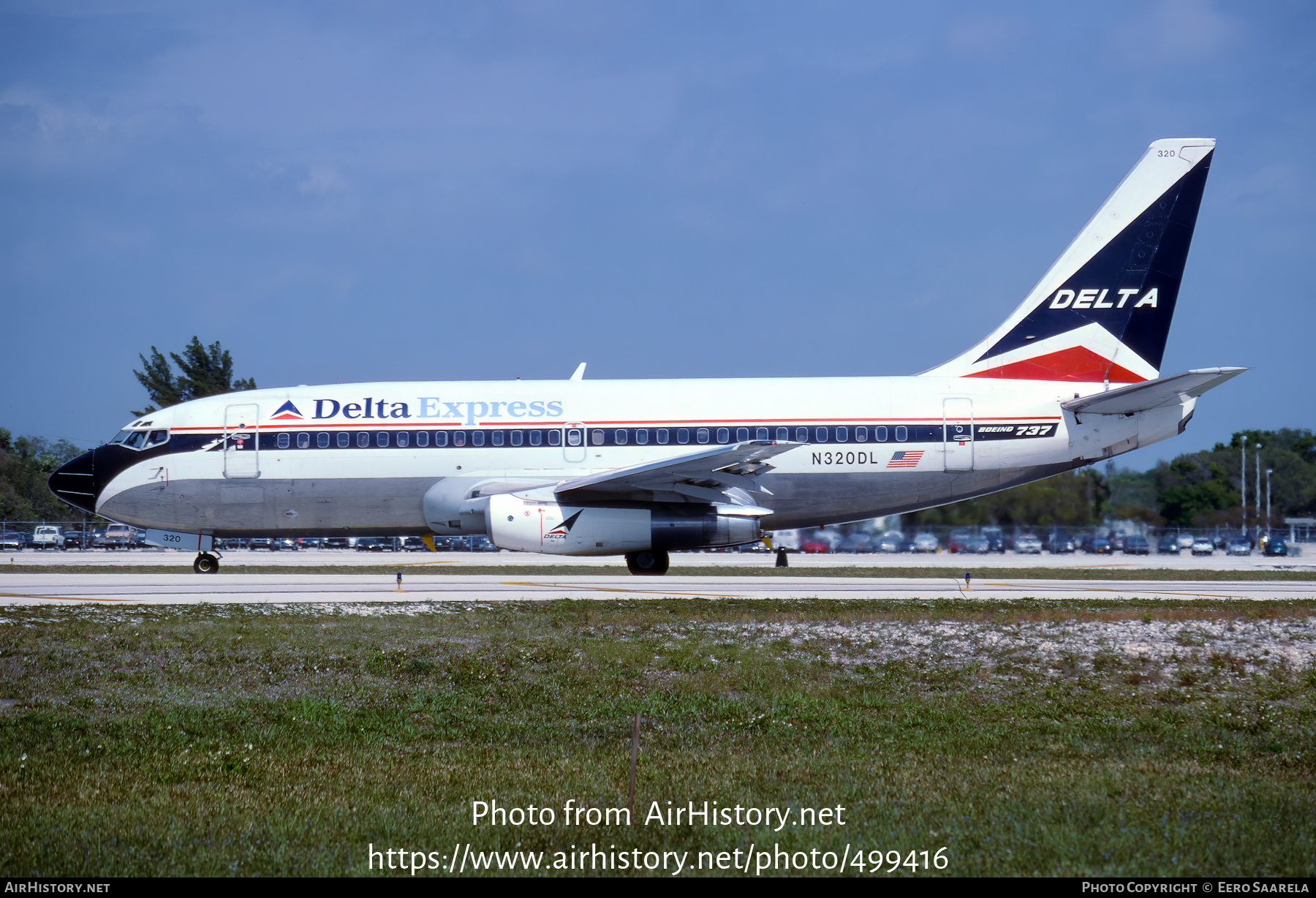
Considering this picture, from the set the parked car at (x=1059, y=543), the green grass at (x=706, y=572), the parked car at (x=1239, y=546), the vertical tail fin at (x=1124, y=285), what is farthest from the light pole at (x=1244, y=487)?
the vertical tail fin at (x=1124, y=285)

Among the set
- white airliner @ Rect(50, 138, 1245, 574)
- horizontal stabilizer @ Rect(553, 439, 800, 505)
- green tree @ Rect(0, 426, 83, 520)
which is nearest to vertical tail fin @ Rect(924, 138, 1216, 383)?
white airliner @ Rect(50, 138, 1245, 574)

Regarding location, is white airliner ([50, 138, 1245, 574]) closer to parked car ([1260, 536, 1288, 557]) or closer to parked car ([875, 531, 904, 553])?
parked car ([875, 531, 904, 553])

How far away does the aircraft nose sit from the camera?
23.7m

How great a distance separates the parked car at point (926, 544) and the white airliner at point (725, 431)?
34259 millimetres

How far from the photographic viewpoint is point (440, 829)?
6.03m

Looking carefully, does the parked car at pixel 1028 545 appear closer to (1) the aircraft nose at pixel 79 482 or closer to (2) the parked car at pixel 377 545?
(2) the parked car at pixel 377 545

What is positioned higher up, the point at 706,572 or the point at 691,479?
the point at 691,479

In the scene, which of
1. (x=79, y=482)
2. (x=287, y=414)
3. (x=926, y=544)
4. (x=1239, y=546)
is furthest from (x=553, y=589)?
(x=1239, y=546)

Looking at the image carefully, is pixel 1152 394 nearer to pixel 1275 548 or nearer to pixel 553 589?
pixel 553 589

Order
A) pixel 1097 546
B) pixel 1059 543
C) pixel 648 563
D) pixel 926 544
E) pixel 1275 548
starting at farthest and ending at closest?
1. pixel 1097 546
2. pixel 926 544
3. pixel 1275 548
4. pixel 1059 543
5. pixel 648 563

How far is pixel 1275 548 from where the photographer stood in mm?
56594

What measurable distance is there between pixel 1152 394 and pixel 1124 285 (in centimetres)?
322
